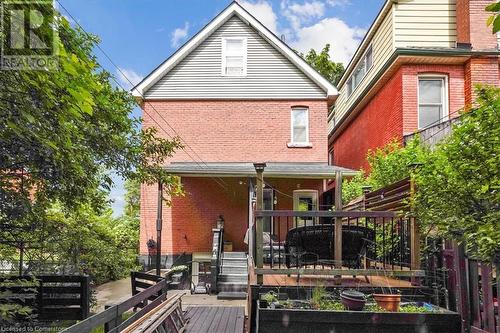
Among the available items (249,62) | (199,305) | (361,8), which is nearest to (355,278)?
(199,305)

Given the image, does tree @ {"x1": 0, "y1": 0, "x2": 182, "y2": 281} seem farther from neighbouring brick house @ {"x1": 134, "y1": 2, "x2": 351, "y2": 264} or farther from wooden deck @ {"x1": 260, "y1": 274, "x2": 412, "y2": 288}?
neighbouring brick house @ {"x1": 134, "y1": 2, "x2": 351, "y2": 264}

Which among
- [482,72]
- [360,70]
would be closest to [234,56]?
[360,70]

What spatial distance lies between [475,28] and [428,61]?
1.52 m

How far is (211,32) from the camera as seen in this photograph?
599 inches

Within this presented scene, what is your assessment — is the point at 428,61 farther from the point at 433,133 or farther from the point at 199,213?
the point at 199,213

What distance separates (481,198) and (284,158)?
36.2ft

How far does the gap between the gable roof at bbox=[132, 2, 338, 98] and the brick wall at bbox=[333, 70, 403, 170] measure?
5.65 feet

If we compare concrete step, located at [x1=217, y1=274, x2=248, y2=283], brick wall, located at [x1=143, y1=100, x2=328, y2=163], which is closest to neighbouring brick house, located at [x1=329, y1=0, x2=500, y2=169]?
brick wall, located at [x1=143, y1=100, x2=328, y2=163]

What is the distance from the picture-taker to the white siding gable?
1492 centimetres

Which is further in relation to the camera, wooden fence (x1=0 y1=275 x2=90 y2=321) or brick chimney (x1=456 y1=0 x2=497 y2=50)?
brick chimney (x1=456 y1=0 x2=497 y2=50)

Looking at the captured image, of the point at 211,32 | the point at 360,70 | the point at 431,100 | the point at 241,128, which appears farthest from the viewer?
the point at 360,70

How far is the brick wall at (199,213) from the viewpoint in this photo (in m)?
13.9

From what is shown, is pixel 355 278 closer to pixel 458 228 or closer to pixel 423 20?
pixel 458 228

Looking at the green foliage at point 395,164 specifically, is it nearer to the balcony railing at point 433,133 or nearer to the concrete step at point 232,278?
the balcony railing at point 433,133
